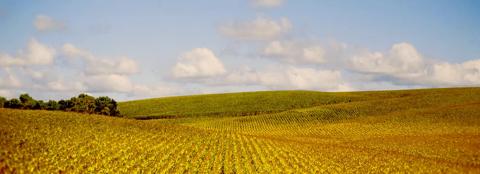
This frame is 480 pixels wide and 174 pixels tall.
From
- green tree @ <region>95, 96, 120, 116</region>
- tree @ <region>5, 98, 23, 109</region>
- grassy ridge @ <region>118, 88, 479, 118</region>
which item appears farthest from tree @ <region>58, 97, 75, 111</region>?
grassy ridge @ <region>118, 88, 479, 118</region>

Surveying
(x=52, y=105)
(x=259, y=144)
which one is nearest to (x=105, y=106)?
(x=52, y=105)

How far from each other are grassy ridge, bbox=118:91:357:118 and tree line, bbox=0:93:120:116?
10.1 m

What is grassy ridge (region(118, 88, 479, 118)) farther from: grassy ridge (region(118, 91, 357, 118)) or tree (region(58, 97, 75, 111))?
tree (region(58, 97, 75, 111))

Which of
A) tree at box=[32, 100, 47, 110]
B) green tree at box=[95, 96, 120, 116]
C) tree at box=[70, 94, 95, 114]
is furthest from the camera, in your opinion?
green tree at box=[95, 96, 120, 116]

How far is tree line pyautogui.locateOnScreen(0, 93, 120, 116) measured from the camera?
86.4 m

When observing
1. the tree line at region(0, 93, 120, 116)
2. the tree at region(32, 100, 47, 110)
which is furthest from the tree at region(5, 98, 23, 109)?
the tree at region(32, 100, 47, 110)

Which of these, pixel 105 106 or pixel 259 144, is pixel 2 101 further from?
pixel 259 144

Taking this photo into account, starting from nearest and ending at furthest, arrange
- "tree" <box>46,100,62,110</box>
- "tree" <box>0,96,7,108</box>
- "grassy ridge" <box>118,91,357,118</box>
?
"tree" <box>0,96,7,108</box>
"tree" <box>46,100,62,110</box>
"grassy ridge" <box>118,91,357,118</box>

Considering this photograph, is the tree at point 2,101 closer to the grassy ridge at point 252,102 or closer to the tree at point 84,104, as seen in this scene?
the tree at point 84,104

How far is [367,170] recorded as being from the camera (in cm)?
3030

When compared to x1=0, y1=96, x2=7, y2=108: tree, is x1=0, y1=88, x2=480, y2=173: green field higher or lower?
lower

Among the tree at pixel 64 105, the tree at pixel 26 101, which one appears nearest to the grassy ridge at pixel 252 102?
the tree at pixel 64 105

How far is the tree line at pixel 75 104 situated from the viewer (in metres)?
86.4

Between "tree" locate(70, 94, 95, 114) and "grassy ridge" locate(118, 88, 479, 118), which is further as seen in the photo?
"grassy ridge" locate(118, 88, 479, 118)
